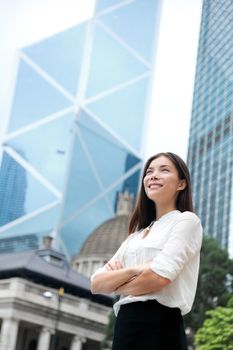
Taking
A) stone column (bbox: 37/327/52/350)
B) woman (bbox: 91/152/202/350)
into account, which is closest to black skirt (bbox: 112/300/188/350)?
woman (bbox: 91/152/202/350)

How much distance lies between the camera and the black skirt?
239 centimetres

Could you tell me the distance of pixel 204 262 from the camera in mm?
29000

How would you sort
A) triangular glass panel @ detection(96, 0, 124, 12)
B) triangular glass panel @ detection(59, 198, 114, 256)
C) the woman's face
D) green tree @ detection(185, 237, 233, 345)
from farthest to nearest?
triangular glass panel @ detection(96, 0, 124, 12) < triangular glass panel @ detection(59, 198, 114, 256) < green tree @ detection(185, 237, 233, 345) < the woman's face

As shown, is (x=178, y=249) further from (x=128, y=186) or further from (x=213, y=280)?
(x=128, y=186)

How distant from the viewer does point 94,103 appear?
9350cm

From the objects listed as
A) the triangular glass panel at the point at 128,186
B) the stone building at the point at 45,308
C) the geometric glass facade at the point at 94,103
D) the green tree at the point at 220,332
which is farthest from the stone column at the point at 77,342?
the triangular glass panel at the point at 128,186

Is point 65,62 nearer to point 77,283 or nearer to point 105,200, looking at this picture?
point 105,200

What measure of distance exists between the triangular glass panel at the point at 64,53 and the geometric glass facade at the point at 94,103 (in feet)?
0.42

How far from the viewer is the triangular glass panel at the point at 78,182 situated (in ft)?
274

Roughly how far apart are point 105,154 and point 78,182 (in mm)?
7962

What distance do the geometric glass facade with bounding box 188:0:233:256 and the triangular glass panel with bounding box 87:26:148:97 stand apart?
92.2ft

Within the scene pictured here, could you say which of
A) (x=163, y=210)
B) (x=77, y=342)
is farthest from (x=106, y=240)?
(x=163, y=210)

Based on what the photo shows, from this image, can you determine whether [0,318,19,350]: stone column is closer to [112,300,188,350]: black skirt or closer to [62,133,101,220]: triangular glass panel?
[112,300,188,350]: black skirt

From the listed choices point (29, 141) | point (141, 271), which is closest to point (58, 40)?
point (29, 141)
